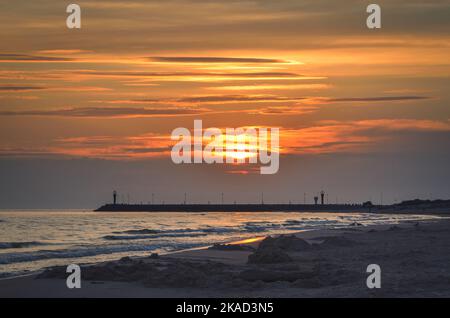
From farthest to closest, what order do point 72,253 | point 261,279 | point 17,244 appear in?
point 17,244
point 72,253
point 261,279

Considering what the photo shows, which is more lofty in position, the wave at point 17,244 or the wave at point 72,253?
the wave at point 72,253

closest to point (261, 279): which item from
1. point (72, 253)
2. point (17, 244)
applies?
point (72, 253)

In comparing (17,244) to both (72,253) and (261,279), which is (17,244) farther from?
(261,279)

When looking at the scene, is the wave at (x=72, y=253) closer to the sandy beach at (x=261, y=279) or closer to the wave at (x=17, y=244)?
the wave at (x=17, y=244)

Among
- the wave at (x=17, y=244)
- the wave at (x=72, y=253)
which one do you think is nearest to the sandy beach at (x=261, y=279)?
the wave at (x=72, y=253)

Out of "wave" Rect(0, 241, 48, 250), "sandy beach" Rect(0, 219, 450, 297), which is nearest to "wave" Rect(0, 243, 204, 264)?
"wave" Rect(0, 241, 48, 250)

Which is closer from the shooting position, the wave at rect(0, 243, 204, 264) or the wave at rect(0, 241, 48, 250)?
the wave at rect(0, 243, 204, 264)

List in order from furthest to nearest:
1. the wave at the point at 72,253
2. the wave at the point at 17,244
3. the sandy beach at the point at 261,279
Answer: the wave at the point at 17,244, the wave at the point at 72,253, the sandy beach at the point at 261,279

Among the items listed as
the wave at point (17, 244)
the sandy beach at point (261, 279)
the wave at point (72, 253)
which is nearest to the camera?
the sandy beach at point (261, 279)

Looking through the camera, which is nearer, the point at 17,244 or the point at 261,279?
the point at 261,279

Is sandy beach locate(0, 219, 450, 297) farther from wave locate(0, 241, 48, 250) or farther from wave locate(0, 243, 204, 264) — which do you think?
wave locate(0, 241, 48, 250)
